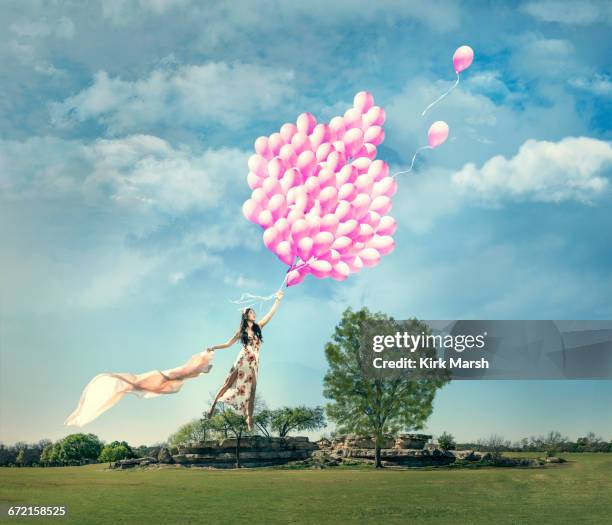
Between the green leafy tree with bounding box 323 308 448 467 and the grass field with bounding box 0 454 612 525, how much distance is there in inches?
173

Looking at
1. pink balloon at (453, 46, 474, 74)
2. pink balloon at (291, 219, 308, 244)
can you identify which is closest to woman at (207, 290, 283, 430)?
pink balloon at (291, 219, 308, 244)

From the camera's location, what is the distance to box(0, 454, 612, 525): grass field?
20.4 m

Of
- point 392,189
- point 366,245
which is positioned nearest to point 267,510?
point 366,245

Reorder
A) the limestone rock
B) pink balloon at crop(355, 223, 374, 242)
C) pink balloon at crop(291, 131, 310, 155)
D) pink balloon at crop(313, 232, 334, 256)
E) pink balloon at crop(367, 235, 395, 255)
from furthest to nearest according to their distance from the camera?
the limestone rock → pink balloon at crop(367, 235, 395, 255) → pink balloon at crop(355, 223, 374, 242) → pink balloon at crop(291, 131, 310, 155) → pink balloon at crop(313, 232, 334, 256)

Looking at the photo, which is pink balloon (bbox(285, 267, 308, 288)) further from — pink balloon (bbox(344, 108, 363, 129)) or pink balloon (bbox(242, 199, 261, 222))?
pink balloon (bbox(344, 108, 363, 129))

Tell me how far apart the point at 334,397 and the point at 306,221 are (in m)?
21.9

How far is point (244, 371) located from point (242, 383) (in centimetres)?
28

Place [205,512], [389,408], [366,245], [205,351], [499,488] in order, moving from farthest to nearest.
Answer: [389,408], [499,488], [205,512], [366,245], [205,351]

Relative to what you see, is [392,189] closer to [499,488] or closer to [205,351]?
[205,351]

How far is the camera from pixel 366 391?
125 ft

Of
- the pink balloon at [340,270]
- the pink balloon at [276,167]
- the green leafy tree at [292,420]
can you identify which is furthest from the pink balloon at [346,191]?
the green leafy tree at [292,420]

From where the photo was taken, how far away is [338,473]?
106 ft

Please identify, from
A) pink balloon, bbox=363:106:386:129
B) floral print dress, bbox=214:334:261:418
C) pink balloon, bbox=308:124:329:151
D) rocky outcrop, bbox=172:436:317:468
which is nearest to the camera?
floral print dress, bbox=214:334:261:418

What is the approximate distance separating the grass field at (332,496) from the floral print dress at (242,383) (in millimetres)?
4126
